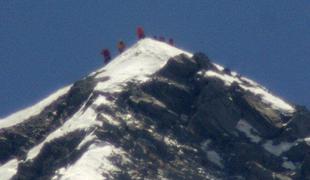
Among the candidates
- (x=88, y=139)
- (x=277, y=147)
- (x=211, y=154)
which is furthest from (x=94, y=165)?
(x=277, y=147)

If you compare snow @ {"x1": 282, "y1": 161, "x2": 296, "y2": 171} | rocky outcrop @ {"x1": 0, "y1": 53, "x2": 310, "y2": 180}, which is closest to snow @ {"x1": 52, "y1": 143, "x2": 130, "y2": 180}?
rocky outcrop @ {"x1": 0, "y1": 53, "x2": 310, "y2": 180}

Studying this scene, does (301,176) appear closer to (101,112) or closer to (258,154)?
(258,154)

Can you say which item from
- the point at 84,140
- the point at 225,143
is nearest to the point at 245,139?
the point at 225,143

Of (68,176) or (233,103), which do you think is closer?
(68,176)

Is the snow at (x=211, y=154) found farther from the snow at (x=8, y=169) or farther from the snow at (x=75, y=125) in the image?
the snow at (x=8, y=169)

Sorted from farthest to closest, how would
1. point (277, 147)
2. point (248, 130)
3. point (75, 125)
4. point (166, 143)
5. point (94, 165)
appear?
point (248, 130) → point (277, 147) → point (75, 125) → point (166, 143) → point (94, 165)

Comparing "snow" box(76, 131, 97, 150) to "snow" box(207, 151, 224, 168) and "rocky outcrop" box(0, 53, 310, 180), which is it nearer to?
"rocky outcrop" box(0, 53, 310, 180)

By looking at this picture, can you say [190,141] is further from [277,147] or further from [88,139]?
[88,139]
